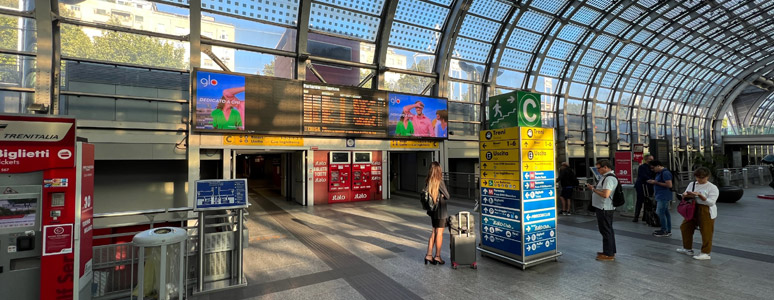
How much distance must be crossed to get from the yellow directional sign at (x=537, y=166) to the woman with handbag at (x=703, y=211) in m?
Result: 1.98

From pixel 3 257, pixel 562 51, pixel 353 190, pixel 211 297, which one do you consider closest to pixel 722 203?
pixel 562 51

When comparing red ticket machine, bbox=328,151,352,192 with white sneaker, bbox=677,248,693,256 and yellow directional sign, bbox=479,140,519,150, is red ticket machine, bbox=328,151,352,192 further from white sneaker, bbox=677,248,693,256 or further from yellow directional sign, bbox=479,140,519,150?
white sneaker, bbox=677,248,693,256

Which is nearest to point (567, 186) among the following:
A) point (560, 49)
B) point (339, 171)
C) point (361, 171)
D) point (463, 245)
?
point (463, 245)

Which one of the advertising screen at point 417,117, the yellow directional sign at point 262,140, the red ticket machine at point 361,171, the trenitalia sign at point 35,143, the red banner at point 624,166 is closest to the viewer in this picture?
the trenitalia sign at point 35,143

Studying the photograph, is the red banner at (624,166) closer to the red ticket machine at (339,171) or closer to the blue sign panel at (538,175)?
the blue sign panel at (538,175)

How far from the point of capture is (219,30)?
9359 millimetres

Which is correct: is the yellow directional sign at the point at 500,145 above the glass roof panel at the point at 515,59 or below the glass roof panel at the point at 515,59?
below

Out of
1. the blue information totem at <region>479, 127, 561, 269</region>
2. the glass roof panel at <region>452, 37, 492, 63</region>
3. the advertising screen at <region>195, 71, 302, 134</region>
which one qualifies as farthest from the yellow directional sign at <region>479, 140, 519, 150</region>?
the glass roof panel at <region>452, 37, 492, 63</region>

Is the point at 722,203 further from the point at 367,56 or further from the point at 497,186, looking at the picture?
the point at 367,56

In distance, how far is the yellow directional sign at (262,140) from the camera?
9000 millimetres

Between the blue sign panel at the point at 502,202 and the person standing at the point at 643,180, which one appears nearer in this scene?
the blue sign panel at the point at 502,202

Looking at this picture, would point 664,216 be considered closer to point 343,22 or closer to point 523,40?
point 343,22

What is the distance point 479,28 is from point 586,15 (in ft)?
19.1

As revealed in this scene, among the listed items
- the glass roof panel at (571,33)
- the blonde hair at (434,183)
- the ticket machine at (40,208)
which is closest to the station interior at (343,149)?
the ticket machine at (40,208)
